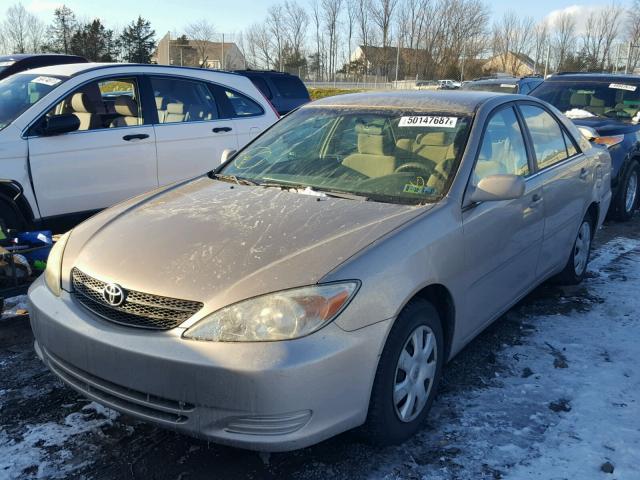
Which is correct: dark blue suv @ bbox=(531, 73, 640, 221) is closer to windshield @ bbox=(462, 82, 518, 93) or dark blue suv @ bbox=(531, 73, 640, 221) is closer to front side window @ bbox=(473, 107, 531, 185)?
windshield @ bbox=(462, 82, 518, 93)

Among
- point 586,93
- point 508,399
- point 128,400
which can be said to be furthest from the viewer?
point 586,93

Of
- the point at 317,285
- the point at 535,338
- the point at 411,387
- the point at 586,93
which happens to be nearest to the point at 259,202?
the point at 317,285

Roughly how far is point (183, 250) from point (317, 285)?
2.26 feet

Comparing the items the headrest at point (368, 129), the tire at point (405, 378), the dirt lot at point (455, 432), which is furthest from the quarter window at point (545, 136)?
the tire at point (405, 378)

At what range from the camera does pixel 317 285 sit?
2400 mm

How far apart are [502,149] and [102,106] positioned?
12.3 ft

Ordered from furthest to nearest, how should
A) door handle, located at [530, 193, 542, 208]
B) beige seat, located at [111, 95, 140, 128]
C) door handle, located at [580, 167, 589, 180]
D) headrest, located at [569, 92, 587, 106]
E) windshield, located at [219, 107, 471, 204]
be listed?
headrest, located at [569, 92, 587, 106], beige seat, located at [111, 95, 140, 128], door handle, located at [580, 167, 589, 180], door handle, located at [530, 193, 542, 208], windshield, located at [219, 107, 471, 204]

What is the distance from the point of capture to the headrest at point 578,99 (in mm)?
8539

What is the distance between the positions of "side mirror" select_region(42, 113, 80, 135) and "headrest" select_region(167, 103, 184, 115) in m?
1.11

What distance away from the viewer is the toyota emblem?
2.54 metres

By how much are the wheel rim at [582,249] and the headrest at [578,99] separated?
13.4 feet

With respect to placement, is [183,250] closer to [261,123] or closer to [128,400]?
[128,400]

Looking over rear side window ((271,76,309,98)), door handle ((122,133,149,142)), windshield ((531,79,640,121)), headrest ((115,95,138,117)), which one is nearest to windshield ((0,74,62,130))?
headrest ((115,95,138,117))

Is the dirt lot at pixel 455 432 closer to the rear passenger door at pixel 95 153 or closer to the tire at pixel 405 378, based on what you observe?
the tire at pixel 405 378
